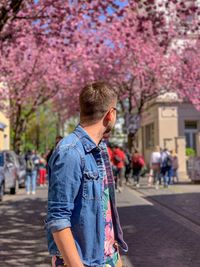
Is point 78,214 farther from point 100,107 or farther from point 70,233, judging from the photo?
point 100,107

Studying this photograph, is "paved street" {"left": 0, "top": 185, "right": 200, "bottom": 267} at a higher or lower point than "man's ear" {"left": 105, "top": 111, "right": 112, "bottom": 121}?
lower

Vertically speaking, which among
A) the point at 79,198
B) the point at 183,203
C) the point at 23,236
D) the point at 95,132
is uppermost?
the point at 95,132

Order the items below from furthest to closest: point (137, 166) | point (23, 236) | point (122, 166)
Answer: point (137, 166) → point (122, 166) → point (23, 236)

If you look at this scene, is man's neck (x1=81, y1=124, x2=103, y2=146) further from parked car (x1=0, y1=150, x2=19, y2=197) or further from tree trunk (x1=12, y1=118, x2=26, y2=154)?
tree trunk (x1=12, y1=118, x2=26, y2=154)

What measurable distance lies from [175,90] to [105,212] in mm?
30800

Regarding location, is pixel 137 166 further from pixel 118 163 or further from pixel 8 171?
pixel 8 171

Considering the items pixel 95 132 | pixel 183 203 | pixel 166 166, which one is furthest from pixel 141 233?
pixel 166 166

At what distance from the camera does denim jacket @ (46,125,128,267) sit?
2.45 m

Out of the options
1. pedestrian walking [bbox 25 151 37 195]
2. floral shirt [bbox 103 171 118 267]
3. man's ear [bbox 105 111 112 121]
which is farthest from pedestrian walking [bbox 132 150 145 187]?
man's ear [bbox 105 111 112 121]

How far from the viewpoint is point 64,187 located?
2447 millimetres

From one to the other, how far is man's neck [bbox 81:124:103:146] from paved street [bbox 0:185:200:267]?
14.1ft

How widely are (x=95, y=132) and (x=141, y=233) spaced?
273 inches

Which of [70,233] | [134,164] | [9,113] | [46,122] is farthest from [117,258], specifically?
[46,122]

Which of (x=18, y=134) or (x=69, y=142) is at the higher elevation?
(x=18, y=134)
